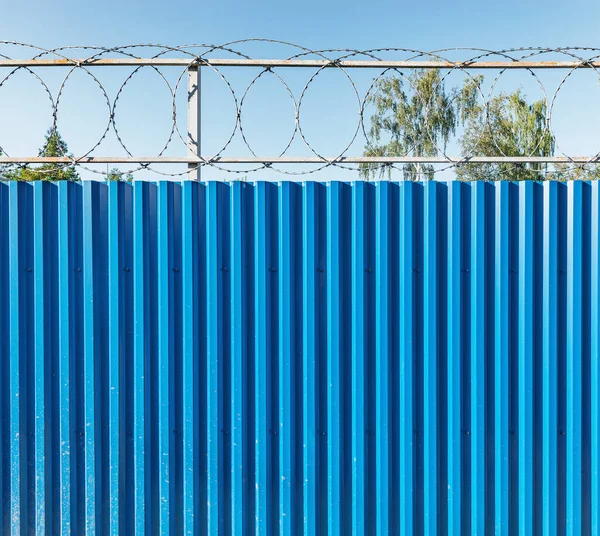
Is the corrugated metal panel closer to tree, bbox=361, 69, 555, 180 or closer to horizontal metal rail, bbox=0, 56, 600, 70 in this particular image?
horizontal metal rail, bbox=0, 56, 600, 70

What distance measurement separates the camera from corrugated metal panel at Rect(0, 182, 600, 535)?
7.62 feet

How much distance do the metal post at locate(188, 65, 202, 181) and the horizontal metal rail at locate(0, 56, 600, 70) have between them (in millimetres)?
73

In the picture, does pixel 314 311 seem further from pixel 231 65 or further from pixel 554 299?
pixel 231 65

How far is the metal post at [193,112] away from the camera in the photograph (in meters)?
2.55

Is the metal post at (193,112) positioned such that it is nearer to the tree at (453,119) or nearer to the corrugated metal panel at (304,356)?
the corrugated metal panel at (304,356)

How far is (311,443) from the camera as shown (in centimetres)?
233

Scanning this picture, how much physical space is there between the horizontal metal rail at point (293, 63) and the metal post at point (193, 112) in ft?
0.24

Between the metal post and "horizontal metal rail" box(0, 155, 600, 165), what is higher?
the metal post

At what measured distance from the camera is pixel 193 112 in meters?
2.58

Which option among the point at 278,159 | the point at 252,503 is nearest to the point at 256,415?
the point at 252,503

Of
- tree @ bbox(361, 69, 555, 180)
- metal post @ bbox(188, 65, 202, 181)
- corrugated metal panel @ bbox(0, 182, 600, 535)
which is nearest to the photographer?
corrugated metal panel @ bbox(0, 182, 600, 535)

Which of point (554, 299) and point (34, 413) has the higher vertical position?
point (554, 299)

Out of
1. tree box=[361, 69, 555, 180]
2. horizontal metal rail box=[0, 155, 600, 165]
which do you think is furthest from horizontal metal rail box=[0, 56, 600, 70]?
tree box=[361, 69, 555, 180]

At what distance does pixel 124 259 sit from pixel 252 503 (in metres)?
1.60
